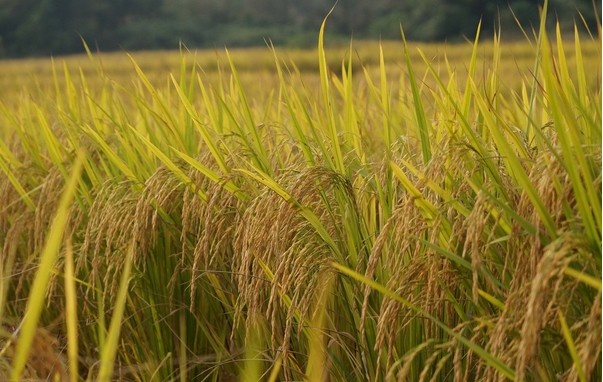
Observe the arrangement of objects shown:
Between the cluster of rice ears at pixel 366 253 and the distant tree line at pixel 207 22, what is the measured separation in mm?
27633

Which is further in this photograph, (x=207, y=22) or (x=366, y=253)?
(x=207, y=22)

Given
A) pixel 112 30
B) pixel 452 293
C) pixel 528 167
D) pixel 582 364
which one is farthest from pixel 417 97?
pixel 112 30

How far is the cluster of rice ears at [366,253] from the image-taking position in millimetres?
1035

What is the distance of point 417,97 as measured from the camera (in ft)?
4.96

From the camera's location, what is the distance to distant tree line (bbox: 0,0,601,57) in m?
30.5

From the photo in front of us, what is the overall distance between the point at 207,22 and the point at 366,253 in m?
40.1

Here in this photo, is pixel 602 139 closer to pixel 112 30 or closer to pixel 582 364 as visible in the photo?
pixel 582 364

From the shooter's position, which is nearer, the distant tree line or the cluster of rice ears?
the cluster of rice ears

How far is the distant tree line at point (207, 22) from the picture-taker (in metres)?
30.5

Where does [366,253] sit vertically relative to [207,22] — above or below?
below

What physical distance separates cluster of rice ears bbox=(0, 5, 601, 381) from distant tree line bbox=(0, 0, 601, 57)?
27.6 m

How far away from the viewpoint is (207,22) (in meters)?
40.3

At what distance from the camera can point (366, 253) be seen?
→ 1.43m

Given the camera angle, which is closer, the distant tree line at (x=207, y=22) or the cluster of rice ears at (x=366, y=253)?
the cluster of rice ears at (x=366, y=253)
